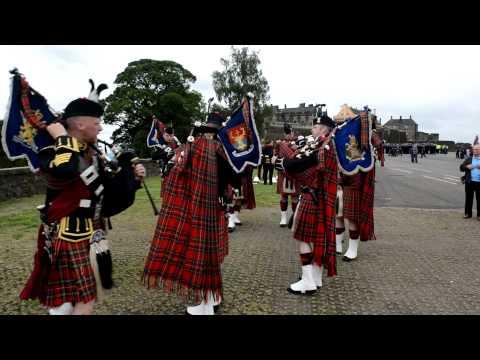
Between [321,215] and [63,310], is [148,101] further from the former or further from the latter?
[63,310]

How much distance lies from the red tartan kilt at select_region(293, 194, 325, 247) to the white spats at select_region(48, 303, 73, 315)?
284cm

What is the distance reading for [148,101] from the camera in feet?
144

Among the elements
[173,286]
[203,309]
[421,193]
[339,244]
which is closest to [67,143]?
[173,286]

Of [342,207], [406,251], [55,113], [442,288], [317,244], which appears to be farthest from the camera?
[406,251]

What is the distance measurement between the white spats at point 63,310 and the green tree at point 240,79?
4529 cm

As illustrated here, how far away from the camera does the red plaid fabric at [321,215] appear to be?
485 cm

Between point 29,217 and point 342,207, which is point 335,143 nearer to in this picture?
point 342,207

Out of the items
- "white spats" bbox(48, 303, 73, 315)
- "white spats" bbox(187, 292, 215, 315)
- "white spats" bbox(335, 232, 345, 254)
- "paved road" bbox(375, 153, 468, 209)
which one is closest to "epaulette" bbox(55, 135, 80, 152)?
"white spats" bbox(48, 303, 73, 315)

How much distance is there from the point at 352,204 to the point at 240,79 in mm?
43104

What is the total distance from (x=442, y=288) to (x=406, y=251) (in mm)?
2067

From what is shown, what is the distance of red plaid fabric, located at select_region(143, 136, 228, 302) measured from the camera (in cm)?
402

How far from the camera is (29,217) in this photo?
10.5 m

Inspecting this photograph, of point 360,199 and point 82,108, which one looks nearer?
point 82,108

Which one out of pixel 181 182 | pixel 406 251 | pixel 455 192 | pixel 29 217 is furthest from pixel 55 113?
pixel 455 192
